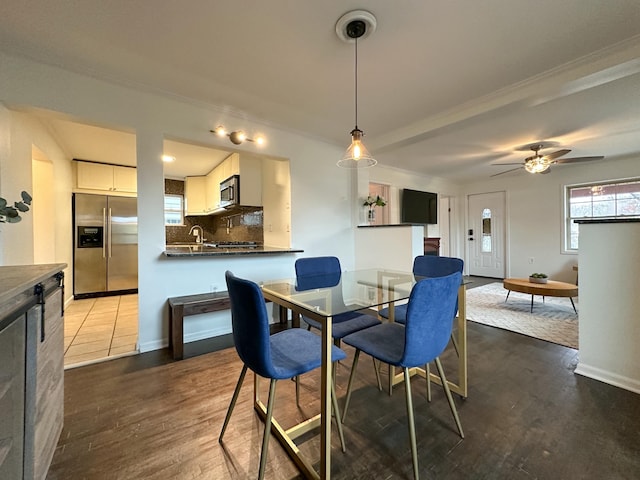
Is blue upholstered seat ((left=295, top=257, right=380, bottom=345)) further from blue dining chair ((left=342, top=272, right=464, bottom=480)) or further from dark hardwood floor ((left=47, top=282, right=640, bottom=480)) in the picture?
dark hardwood floor ((left=47, top=282, right=640, bottom=480))

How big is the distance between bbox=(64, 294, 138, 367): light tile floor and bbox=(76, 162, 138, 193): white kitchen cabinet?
6.24 ft

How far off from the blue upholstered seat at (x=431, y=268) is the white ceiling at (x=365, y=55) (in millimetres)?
1540

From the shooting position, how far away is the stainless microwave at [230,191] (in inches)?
153

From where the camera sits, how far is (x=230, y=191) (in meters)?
4.03

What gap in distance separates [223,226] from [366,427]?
194 inches

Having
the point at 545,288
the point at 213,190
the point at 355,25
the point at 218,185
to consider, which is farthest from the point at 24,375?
the point at 545,288

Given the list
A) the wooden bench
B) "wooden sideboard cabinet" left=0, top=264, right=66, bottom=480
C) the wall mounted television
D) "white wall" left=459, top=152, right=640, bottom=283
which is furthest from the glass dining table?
"white wall" left=459, top=152, right=640, bottom=283

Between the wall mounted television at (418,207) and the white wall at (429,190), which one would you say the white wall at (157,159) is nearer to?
the white wall at (429,190)

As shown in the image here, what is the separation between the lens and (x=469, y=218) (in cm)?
672

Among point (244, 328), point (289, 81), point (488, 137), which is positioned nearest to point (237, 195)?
point (289, 81)

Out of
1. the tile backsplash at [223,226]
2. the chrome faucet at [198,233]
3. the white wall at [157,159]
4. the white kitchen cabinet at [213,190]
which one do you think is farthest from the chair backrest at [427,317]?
the chrome faucet at [198,233]

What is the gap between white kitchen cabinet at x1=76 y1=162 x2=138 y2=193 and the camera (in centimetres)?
446

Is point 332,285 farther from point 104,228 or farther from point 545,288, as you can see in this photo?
point 104,228

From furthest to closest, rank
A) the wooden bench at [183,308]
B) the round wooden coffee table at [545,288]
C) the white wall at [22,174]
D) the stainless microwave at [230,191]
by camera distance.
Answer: the stainless microwave at [230,191]
the round wooden coffee table at [545,288]
the wooden bench at [183,308]
the white wall at [22,174]
